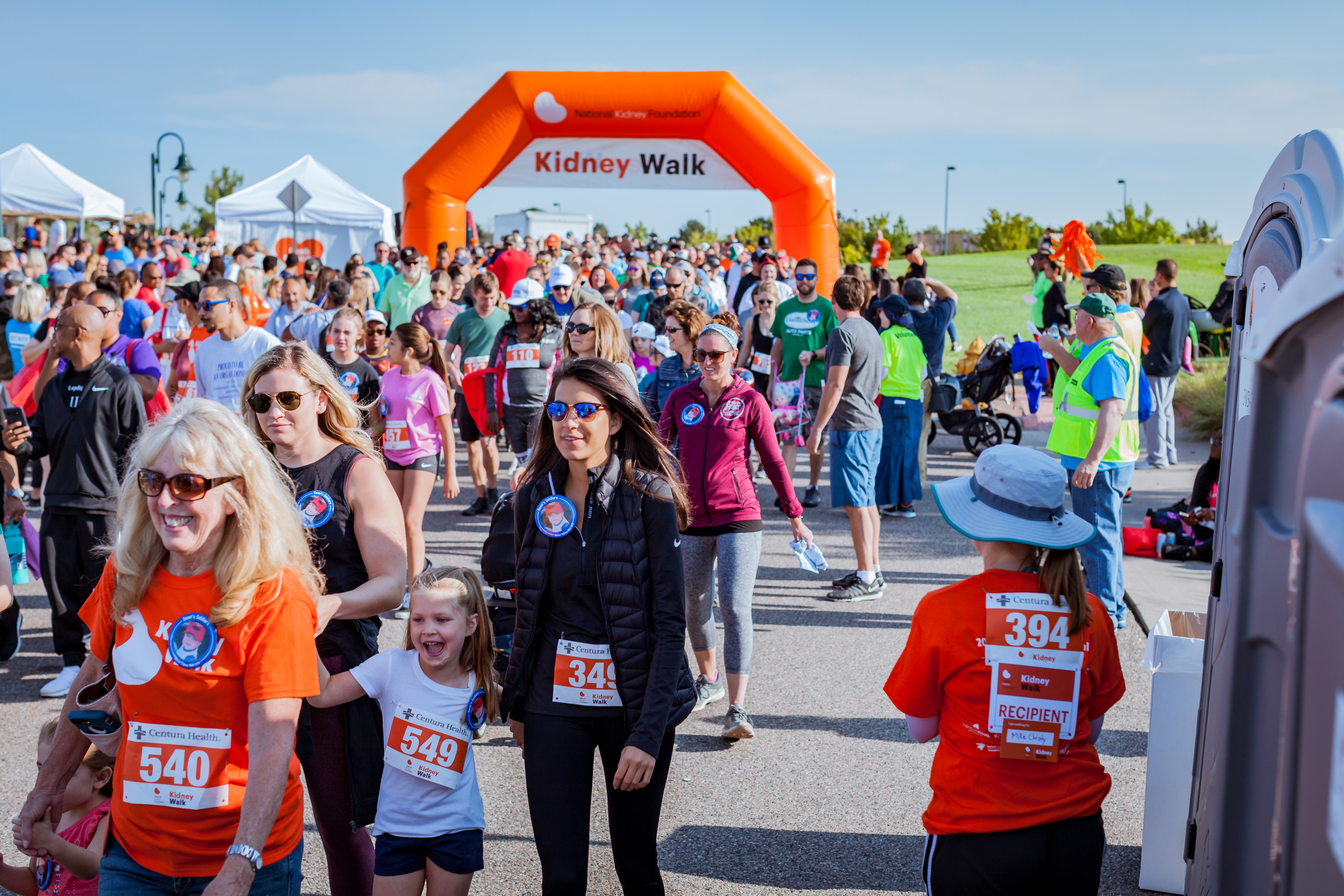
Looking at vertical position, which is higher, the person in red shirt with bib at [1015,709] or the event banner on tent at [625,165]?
the event banner on tent at [625,165]

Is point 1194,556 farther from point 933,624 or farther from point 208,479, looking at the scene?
point 208,479

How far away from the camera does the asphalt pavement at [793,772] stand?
3.70 metres

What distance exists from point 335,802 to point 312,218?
20306 mm

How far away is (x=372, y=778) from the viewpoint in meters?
2.96

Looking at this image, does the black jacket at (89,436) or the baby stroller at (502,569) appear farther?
the black jacket at (89,436)

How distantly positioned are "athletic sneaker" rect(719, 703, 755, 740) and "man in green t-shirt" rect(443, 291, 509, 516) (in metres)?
4.45

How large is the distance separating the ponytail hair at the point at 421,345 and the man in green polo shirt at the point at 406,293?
499 cm

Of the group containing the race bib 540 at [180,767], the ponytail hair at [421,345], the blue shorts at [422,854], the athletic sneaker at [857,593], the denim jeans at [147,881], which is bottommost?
the athletic sneaker at [857,593]

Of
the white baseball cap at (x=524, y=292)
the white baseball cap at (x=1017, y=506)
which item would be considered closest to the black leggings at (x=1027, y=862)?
the white baseball cap at (x=1017, y=506)

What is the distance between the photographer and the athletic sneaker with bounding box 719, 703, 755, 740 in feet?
15.5

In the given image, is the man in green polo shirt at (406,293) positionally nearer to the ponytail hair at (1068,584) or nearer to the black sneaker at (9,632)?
the black sneaker at (9,632)

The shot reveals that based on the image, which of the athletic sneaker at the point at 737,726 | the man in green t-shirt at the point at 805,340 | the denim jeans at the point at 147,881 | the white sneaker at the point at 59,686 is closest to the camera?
the denim jeans at the point at 147,881

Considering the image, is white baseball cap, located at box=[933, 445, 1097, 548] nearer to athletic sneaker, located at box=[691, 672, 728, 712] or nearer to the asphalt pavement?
the asphalt pavement

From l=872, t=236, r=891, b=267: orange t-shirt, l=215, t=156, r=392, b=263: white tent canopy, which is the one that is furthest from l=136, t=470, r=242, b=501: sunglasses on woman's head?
l=215, t=156, r=392, b=263: white tent canopy
